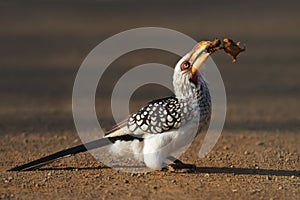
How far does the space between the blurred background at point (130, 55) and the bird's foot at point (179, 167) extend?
1812 mm

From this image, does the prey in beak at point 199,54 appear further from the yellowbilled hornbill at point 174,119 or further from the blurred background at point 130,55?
the blurred background at point 130,55

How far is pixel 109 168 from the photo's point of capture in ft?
18.0

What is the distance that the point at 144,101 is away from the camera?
839 cm

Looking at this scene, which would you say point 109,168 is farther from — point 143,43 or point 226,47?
point 143,43

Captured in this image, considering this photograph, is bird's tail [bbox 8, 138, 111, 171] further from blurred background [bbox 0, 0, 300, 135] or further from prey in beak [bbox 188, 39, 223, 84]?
blurred background [bbox 0, 0, 300, 135]

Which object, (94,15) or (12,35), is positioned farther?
(94,15)

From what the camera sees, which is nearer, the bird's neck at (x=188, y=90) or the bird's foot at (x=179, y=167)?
the bird's neck at (x=188, y=90)

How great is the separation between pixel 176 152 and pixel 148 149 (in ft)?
1.12

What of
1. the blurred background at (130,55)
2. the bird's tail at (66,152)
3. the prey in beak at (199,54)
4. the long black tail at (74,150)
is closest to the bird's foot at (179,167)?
the long black tail at (74,150)

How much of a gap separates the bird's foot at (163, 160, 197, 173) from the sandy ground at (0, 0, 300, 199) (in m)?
0.07

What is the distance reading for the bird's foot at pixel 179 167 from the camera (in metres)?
5.29

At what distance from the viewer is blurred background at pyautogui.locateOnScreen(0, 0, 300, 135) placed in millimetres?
7809

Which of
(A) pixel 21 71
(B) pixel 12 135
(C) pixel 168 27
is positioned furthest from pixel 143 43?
(B) pixel 12 135

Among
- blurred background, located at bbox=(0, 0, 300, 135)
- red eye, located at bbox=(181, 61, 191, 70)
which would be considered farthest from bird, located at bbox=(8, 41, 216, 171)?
blurred background, located at bbox=(0, 0, 300, 135)
